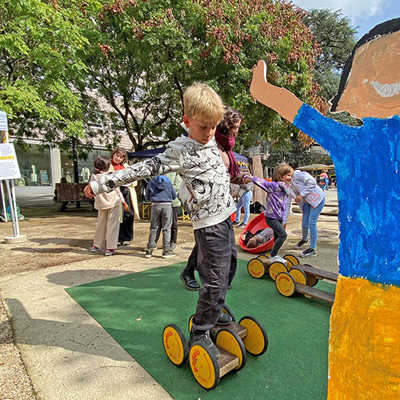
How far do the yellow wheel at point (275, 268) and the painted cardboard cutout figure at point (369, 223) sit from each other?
2536mm

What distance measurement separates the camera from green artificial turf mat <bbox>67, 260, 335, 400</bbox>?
6.10 ft

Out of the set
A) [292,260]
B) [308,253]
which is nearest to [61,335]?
[292,260]

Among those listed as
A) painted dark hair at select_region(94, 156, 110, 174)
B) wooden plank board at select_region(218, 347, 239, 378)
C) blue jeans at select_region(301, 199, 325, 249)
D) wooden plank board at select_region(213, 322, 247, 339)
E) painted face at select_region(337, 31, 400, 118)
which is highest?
painted face at select_region(337, 31, 400, 118)

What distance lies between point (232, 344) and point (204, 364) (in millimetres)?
248

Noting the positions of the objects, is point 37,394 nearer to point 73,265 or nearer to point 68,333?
point 68,333

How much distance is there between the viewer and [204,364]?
1833mm

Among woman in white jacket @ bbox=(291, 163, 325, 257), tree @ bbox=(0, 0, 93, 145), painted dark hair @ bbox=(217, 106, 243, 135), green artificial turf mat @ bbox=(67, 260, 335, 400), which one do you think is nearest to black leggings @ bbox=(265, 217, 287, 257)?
green artificial turf mat @ bbox=(67, 260, 335, 400)

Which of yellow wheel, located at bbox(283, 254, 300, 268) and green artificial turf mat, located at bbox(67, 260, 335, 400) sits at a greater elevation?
yellow wheel, located at bbox(283, 254, 300, 268)

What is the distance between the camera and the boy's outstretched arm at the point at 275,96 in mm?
1276

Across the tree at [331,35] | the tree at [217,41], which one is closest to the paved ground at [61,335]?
the tree at [217,41]

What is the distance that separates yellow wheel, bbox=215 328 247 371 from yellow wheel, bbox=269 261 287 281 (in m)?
1.74

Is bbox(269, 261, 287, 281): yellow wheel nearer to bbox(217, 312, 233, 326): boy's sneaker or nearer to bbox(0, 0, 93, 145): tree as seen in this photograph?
bbox(217, 312, 233, 326): boy's sneaker

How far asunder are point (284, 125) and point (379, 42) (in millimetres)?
10532

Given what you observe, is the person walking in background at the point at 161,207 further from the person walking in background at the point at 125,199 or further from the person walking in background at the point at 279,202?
the person walking in background at the point at 279,202
